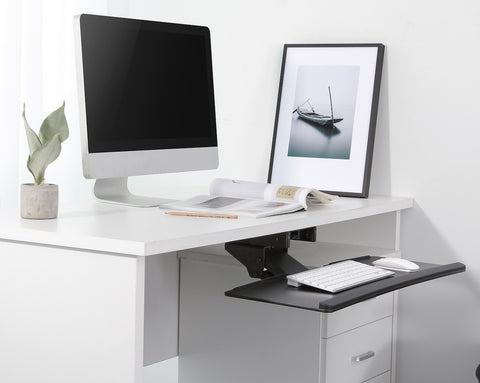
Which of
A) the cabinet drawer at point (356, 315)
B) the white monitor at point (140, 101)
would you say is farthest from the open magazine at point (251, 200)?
the cabinet drawer at point (356, 315)

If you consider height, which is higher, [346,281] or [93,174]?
[93,174]

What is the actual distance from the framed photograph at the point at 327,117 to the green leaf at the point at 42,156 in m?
0.88

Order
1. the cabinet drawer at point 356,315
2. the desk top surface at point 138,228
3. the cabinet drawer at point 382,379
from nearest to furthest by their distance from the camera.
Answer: the desk top surface at point 138,228 → the cabinet drawer at point 356,315 → the cabinet drawer at point 382,379

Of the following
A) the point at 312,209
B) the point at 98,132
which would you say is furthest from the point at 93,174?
the point at 312,209

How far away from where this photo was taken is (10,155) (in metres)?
2.30

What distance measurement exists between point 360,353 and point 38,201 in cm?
86

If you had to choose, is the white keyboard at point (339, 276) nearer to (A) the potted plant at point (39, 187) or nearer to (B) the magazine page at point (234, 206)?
(B) the magazine page at point (234, 206)

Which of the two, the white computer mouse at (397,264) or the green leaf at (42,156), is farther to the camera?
the white computer mouse at (397,264)

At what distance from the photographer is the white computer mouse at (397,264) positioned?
1.72 meters

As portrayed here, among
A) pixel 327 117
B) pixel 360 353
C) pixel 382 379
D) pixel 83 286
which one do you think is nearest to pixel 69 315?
pixel 83 286

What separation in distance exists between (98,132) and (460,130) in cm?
96

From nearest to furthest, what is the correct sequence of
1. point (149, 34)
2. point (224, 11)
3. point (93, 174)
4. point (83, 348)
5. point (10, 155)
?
Answer: point (83, 348), point (93, 174), point (149, 34), point (10, 155), point (224, 11)

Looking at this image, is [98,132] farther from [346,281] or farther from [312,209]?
[346,281]

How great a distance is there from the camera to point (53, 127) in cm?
160
